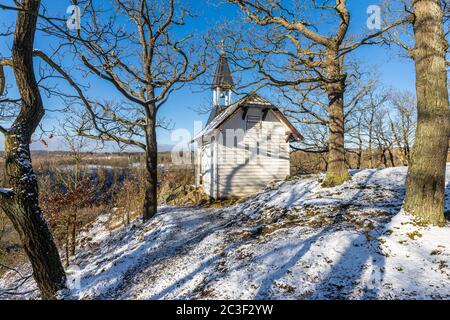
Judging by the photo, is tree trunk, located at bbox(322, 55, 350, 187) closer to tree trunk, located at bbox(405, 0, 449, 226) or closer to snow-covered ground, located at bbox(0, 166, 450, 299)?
snow-covered ground, located at bbox(0, 166, 450, 299)

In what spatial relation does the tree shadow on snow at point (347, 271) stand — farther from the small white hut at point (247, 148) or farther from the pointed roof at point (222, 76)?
the small white hut at point (247, 148)

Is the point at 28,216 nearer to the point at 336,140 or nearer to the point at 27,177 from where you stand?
the point at 27,177

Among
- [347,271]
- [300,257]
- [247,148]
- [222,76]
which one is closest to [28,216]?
[300,257]

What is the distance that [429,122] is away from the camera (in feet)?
14.0

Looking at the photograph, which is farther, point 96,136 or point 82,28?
point 96,136

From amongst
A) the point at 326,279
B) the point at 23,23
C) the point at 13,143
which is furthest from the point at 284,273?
the point at 23,23

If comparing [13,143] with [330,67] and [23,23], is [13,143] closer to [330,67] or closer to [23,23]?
[23,23]

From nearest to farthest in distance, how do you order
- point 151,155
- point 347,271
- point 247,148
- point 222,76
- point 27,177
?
1. point 347,271
2. point 27,177
3. point 222,76
4. point 151,155
5. point 247,148

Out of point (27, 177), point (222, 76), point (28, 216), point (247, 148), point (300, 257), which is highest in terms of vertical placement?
point (222, 76)

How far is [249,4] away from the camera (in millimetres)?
7969

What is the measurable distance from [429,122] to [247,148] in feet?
29.1

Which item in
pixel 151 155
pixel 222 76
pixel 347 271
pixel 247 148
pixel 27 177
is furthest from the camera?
pixel 247 148

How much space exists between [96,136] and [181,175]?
583 inches
